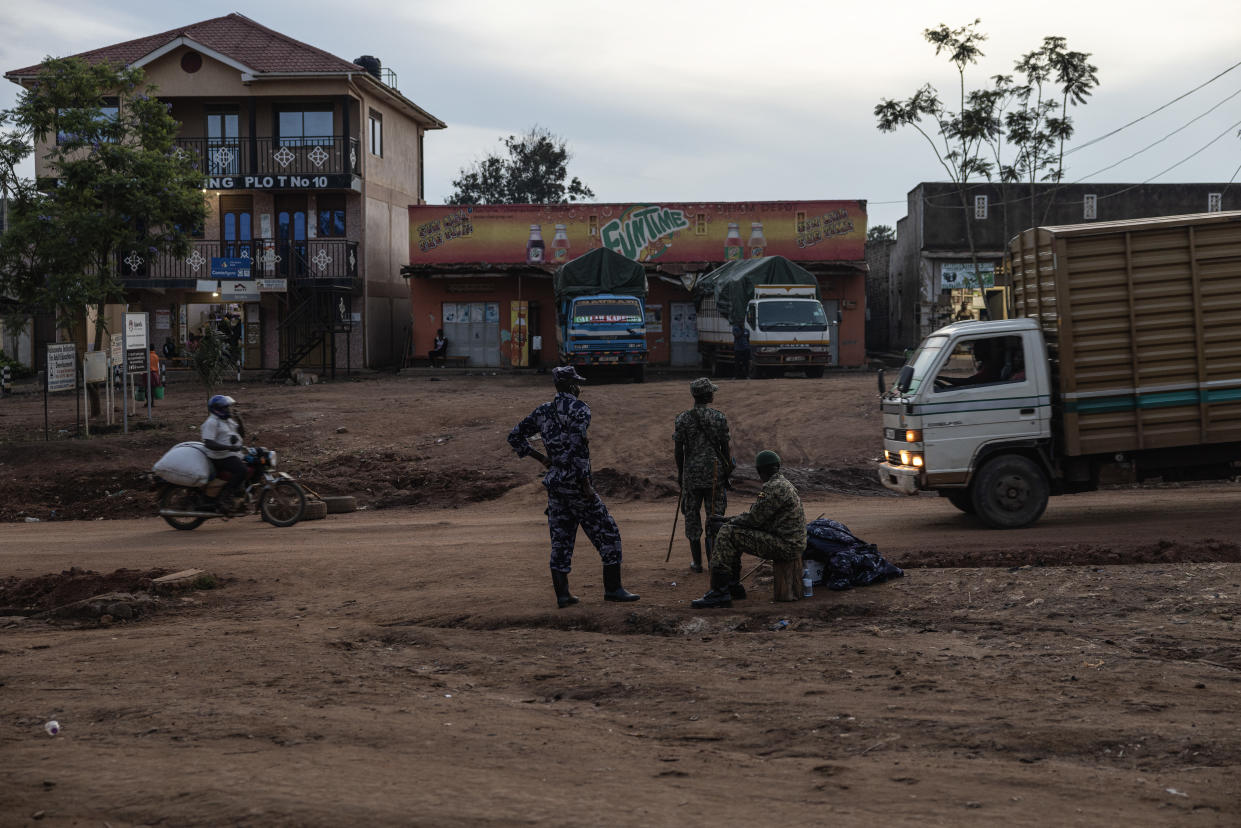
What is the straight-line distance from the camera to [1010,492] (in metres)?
12.4

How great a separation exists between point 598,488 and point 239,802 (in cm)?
1241

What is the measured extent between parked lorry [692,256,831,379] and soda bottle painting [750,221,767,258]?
5.29 metres

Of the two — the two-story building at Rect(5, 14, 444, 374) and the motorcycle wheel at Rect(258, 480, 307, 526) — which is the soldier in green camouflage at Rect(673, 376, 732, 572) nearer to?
the motorcycle wheel at Rect(258, 480, 307, 526)

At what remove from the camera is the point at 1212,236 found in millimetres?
12031

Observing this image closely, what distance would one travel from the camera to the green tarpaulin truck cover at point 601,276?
32.8 metres

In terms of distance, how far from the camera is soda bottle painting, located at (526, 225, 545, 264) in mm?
39438

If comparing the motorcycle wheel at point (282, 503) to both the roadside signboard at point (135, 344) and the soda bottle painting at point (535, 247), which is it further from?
the soda bottle painting at point (535, 247)

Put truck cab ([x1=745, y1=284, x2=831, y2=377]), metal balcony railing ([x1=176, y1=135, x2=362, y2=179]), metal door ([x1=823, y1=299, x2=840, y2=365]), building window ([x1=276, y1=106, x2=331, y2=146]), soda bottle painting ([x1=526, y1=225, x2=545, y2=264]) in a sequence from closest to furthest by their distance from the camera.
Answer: truck cab ([x1=745, y1=284, x2=831, y2=377]) < metal balcony railing ([x1=176, y1=135, x2=362, y2=179]) < building window ([x1=276, y1=106, x2=331, y2=146]) < metal door ([x1=823, y1=299, x2=840, y2=365]) < soda bottle painting ([x1=526, y1=225, x2=545, y2=264])

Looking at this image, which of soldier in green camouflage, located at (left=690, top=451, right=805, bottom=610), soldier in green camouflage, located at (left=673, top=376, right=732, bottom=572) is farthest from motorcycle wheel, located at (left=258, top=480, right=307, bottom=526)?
soldier in green camouflage, located at (left=690, top=451, right=805, bottom=610)

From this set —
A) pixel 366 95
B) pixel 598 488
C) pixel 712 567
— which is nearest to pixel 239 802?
pixel 712 567

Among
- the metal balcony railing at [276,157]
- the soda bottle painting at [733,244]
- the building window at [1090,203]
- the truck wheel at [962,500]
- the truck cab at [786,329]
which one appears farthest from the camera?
the building window at [1090,203]

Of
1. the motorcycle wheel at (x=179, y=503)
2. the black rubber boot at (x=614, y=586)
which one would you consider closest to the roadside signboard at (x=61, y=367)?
the motorcycle wheel at (x=179, y=503)

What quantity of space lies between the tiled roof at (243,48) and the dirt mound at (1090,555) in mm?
30847

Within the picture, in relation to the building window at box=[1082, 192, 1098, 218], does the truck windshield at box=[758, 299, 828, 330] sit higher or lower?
lower
